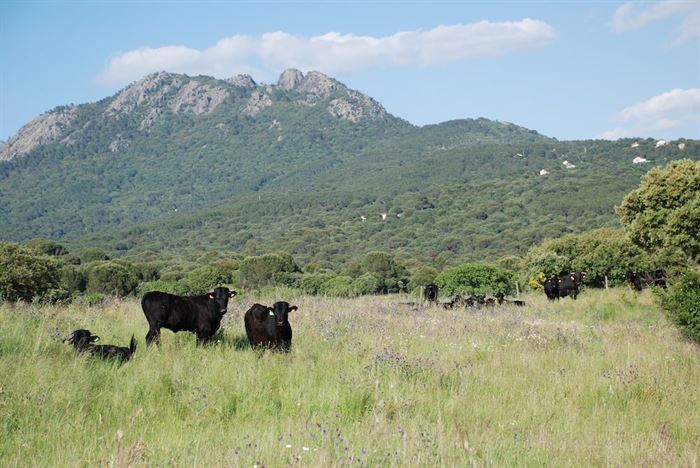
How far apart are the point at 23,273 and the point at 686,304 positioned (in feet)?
84.2

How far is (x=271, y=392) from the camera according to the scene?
7281 millimetres

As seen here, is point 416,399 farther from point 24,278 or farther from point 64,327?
point 24,278

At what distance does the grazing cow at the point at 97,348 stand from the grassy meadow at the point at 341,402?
0.18 m

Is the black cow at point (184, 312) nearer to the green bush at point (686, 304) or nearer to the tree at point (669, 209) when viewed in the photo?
the green bush at point (686, 304)

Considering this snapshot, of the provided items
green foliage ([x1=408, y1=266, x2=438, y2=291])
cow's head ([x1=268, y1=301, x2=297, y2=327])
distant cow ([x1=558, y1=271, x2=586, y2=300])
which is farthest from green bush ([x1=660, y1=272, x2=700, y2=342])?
green foliage ([x1=408, y1=266, x2=438, y2=291])

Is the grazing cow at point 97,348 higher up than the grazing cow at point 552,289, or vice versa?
the grazing cow at point 97,348

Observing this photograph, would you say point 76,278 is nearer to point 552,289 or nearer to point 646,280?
point 552,289

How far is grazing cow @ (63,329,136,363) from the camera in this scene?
28.8ft

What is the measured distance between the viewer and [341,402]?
6.93 metres

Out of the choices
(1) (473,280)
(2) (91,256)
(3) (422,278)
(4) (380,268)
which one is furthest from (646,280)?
(2) (91,256)

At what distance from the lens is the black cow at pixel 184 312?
424 inches

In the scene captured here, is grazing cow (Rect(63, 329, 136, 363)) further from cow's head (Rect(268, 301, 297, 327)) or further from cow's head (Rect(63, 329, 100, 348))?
cow's head (Rect(268, 301, 297, 327))

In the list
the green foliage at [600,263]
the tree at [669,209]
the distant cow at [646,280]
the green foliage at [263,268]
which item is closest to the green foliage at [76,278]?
the green foliage at [263,268]

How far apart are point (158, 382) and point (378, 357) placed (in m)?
3.27
